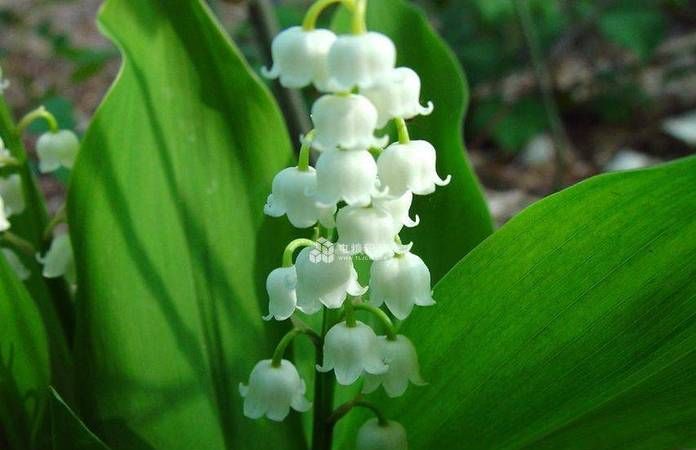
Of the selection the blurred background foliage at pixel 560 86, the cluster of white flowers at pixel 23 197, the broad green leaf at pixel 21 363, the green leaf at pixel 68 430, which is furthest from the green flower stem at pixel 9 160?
the blurred background foliage at pixel 560 86

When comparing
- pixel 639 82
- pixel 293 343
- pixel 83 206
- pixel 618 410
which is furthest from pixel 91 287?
pixel 639 82

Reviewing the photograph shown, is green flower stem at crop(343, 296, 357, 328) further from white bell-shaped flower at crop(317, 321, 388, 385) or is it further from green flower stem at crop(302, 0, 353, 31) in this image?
green flower stem at crop(302, 0, 353, 31)

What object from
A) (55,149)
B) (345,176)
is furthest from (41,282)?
(345,176)

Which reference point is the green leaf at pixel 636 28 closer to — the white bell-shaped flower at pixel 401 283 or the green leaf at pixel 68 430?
the white bell-shaped flower at pixel 401 283

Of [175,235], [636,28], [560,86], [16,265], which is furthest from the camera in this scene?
[560,86]

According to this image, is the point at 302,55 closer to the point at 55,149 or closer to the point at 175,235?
the point at 175,235

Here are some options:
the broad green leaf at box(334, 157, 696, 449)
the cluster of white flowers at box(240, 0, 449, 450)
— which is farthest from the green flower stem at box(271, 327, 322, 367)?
the broad green leaf at box(334, 157, 696, 449)

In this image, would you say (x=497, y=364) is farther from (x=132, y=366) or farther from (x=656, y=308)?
(x=132, y=366)
